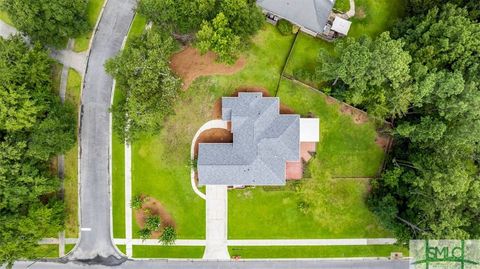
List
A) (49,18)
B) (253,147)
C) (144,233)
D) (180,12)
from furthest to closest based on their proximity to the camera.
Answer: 1. (144,233)
2. (253,147)
3. (180,12)
4. (49,18)

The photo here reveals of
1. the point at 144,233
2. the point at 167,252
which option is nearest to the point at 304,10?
the point at 144,233

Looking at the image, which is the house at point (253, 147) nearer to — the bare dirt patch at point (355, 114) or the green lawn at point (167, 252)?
the bare dirt patch at point (355, 114)

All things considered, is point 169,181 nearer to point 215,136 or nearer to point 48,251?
point 215,136

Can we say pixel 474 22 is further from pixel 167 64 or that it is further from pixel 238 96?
pixel 167 64

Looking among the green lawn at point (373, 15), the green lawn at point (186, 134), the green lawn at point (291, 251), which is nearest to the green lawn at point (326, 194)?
the green lawn at point (291, 251)

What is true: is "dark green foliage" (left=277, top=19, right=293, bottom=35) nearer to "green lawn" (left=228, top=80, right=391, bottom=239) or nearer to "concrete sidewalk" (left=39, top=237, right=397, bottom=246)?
"green lawn" (left=228, top=80, right=391, bottom=239)
